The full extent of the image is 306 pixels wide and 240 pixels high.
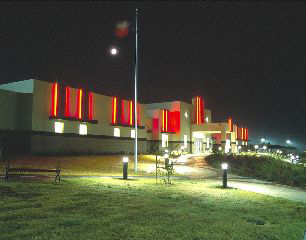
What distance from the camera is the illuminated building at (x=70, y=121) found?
28.6 metres

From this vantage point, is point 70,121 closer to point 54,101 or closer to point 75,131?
point 75,131

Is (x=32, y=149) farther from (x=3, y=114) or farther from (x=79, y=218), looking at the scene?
(x=79, y=218)

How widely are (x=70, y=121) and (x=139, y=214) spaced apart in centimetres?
2506

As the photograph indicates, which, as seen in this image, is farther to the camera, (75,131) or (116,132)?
(116,132)

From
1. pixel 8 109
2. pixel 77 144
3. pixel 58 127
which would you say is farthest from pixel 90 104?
pixel 8 109

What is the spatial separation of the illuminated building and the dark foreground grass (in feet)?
Result: 27.0

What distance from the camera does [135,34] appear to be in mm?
23359

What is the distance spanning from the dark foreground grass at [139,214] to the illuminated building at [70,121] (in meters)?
8.22

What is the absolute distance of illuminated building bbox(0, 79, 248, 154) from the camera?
2861 centimetres

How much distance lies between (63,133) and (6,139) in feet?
17.6

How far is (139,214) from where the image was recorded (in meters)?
8.49

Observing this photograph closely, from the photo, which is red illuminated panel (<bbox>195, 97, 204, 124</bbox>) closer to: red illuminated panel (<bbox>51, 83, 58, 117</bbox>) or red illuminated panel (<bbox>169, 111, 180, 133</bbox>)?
red illuminated panel (<bbox>169, 111, 180, 133</bbox>)

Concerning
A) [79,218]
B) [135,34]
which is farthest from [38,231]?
[135,34]

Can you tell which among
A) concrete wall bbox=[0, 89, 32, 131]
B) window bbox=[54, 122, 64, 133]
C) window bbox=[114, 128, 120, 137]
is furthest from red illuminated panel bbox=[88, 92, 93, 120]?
concrete wall bbox=[0, 89, 32, 131]
